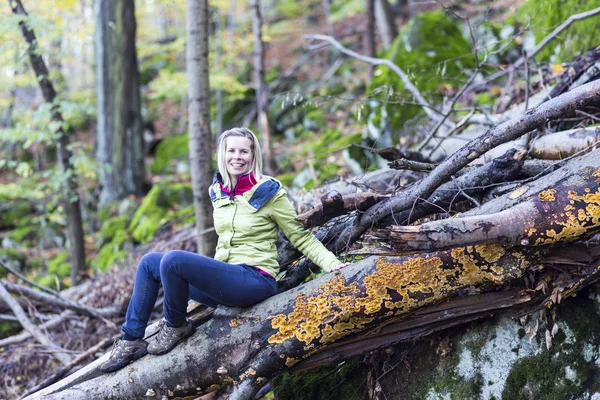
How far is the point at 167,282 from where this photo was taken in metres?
3.07

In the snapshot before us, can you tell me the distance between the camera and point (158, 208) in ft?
29.5

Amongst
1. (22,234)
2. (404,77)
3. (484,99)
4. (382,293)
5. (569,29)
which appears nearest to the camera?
(382,293)

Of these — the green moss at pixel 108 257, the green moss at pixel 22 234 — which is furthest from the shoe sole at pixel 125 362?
the green moss at pixel 22 234

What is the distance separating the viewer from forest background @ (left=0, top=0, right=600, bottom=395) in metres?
6.03

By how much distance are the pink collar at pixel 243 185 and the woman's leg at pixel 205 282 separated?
Result: 475 mm

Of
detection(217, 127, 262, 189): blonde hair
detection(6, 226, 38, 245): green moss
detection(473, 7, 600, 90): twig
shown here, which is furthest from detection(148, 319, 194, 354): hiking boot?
detection(6, 226, 38, 245): green moss

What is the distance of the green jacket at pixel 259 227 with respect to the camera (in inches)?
129

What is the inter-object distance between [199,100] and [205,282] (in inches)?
97.1

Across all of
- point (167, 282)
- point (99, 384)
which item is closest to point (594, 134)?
point (167, 282)

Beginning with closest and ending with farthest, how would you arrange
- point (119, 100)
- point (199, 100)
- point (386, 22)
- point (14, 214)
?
point (199, 100), point (119, 100), point (386, 22), point (14, 214)

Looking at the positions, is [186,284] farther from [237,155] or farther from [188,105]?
[188,105]

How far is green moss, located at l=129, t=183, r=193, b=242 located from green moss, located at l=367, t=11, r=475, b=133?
12.7 feet

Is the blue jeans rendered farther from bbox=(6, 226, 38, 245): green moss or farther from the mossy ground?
bbox=(6, 226, 38, 245): green moss

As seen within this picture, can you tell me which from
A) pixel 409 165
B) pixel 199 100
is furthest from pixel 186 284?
pixel 199 100
